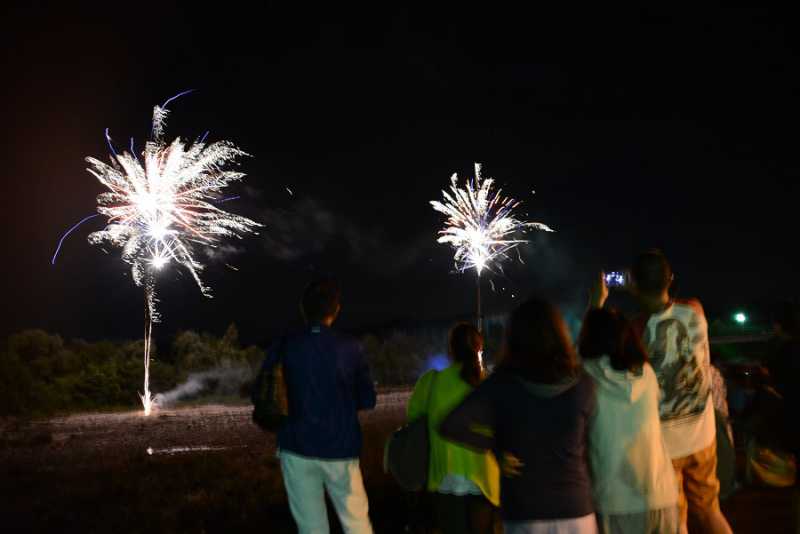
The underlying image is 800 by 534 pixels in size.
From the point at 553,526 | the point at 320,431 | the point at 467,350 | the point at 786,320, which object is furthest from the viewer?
the point at 786,320

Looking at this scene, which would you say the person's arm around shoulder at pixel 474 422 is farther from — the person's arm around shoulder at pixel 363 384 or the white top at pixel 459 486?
the person's arm around shoulder at pixel 363 384

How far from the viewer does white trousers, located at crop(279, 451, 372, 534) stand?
4.88 m

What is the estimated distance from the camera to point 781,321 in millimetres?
5375

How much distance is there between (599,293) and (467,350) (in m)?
1.01

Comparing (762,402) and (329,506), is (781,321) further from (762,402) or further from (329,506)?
(329,506)

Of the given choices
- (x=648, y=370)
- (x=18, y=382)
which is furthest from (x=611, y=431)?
(x=18, y=382)

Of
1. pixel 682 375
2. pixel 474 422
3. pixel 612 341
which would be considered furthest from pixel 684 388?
pixel 474 422

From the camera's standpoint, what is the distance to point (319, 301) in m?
5.12

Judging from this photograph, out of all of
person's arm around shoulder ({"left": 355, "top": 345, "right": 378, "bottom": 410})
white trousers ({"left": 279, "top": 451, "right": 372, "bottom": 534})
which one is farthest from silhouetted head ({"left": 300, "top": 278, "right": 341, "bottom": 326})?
white trousers ({"left": 279, "top": 451, "right": 372, "bottom": 534})

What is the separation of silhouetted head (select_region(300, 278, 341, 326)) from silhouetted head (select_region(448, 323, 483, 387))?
2.88 ft

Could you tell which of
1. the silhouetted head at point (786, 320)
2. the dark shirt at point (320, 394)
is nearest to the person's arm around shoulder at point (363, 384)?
the dark shirt at point (320, 394)

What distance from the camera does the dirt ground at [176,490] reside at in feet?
26.2

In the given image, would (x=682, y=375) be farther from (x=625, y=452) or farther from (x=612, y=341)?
(x=625, y=452)

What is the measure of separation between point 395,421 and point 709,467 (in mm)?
15498
